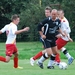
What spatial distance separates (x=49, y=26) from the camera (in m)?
12.7

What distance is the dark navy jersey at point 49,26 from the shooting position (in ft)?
41.5

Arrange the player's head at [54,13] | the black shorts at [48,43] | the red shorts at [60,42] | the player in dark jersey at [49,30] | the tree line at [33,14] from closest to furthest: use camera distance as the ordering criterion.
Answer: the player's head at [54,13]
the player in dark jersey at [49,30]
the black shorts at [48,43]
the red shorts at [60,42]
the tree line at [33,14]

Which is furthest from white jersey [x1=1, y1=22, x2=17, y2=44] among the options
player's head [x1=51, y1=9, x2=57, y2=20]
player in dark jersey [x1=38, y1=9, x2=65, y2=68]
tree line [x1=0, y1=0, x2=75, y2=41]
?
tree line [x1=0, y1=0, x2=75, y2=41]

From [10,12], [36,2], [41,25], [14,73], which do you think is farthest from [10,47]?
[10,12]

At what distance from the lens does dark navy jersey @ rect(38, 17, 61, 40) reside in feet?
41.5

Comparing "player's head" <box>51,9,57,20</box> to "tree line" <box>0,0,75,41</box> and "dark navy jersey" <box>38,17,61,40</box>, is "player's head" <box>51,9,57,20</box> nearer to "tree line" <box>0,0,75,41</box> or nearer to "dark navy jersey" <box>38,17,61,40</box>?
"dark navy jersey" <box>38,17,61,40</box>

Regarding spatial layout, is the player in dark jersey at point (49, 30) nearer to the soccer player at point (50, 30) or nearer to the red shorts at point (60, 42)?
the soccer player at point (50, 30)

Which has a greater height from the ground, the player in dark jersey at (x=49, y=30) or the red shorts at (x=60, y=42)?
the player in dark jersey at (x=49, y=30)

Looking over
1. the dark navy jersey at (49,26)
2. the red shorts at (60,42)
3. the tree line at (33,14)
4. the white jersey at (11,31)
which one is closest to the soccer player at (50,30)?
the dark navy jersey at (49,26)

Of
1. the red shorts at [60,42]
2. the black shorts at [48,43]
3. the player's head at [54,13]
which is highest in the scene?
the player's head at [54,13]

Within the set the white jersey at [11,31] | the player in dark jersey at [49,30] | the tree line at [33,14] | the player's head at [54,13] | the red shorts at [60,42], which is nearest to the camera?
the player's head at [54,13]

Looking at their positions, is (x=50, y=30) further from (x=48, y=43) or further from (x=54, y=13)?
(x=54, y=13)

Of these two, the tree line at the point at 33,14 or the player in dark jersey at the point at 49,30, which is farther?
the tree line at the point at 33,14

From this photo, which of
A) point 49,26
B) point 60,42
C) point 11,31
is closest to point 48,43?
point 49,26
